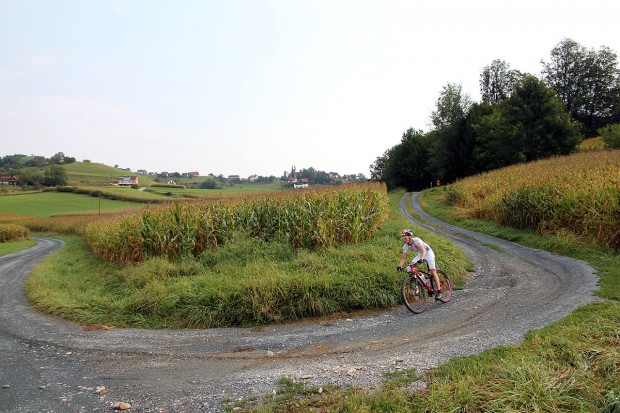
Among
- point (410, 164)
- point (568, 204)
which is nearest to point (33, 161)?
point (410, 164)

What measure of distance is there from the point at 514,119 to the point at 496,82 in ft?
126

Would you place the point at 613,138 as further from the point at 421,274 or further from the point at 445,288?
the point at 421,274

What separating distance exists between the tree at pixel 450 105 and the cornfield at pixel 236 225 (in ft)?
201

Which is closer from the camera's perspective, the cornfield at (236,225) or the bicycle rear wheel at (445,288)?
the bicycle rear wheel at (445,288)

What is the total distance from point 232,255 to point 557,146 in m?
45.6

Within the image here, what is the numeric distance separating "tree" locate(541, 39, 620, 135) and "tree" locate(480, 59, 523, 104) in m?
7.75

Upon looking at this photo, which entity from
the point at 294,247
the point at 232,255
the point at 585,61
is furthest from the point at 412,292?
the point at 585,61

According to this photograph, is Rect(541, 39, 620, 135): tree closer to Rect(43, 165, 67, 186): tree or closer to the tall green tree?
the tall green tree

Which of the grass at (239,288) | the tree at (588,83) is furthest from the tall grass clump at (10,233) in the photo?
the tree at (588,83)

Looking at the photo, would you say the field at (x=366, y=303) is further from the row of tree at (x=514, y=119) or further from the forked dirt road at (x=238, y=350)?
the row of tree at (x=514, y=119)

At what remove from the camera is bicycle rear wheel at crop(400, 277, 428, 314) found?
29.7 ft

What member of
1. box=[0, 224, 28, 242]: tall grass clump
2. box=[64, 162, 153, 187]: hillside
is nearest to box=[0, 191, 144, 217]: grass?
box=[0, 224, 28, 242]: tall grass clump

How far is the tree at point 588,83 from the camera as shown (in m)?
64.4

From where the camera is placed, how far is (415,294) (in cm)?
914
